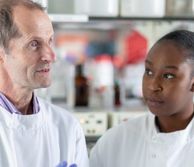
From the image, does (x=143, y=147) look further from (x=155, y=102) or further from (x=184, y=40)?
(x=184, y=40)

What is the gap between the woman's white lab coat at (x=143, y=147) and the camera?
1172 millimetres

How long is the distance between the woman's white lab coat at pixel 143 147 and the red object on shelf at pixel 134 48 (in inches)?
43.0

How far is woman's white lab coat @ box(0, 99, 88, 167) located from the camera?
1.12m

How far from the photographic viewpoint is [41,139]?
3.83ft

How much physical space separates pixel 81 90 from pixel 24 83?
1.02 m

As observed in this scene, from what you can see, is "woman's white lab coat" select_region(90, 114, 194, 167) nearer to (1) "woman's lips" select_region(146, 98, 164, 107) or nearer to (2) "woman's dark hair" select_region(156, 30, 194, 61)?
(1) "woman's lips" select_region(146, 98, 164, 107)

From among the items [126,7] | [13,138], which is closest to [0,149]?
[13,138]

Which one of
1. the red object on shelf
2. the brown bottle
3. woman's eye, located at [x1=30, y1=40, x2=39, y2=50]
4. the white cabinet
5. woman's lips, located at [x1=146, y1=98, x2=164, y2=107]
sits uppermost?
the white cabinet

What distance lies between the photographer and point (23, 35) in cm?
113

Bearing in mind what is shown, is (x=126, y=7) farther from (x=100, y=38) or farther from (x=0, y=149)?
(x=0, y=149)

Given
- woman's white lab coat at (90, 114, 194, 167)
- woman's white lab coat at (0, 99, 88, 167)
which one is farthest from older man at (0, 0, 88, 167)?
woman's white lab coat at (90, 114, 194, 167)

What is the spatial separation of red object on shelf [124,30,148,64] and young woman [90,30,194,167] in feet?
3.66

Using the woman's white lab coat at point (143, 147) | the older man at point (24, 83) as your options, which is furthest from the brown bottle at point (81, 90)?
the older man at point (24, 83)

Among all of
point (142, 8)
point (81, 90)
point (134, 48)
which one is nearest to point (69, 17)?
point (142, 8)
